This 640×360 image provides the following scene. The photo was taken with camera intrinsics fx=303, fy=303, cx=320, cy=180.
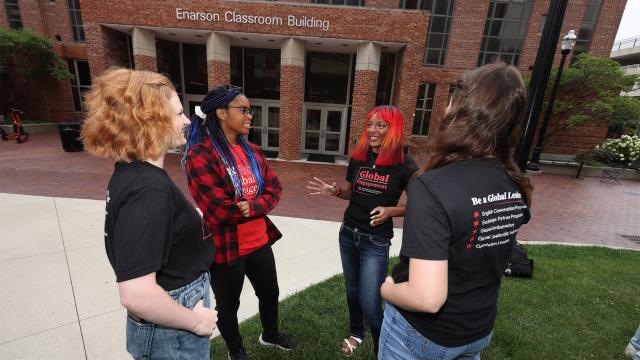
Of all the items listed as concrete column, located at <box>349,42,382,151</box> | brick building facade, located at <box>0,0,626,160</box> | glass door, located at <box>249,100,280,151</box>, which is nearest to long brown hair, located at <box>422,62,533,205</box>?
concrete column, located at <box>349,42,382,151</box>

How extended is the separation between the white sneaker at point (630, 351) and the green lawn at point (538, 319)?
0.33 ft

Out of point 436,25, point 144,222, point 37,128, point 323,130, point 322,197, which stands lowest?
point 37,128

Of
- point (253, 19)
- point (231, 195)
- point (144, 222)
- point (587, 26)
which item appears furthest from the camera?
point (587, 26)

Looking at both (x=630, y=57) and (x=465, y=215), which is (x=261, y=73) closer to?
(x=465, y=215)

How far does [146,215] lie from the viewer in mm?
1108

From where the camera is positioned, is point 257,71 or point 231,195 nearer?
point 231,195

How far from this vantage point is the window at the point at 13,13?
1775cm

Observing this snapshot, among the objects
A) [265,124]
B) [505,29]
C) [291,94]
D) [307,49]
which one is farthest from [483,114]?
Answer: [505,29]

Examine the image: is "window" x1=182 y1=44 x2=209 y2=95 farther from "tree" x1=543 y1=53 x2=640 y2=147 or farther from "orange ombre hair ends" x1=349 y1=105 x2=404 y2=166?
"tree" x1=543 y1=53 x2=640 y2=147

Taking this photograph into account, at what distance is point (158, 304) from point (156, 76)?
0.94 metres

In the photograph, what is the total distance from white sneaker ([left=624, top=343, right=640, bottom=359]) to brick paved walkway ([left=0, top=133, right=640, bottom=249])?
365cm

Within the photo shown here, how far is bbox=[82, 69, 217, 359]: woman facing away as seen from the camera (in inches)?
43.9

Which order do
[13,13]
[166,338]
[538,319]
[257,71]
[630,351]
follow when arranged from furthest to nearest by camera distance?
[13,13], [257,71], [538,319], [630,351], [166,338]

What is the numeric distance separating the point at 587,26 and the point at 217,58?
68.1 ft
